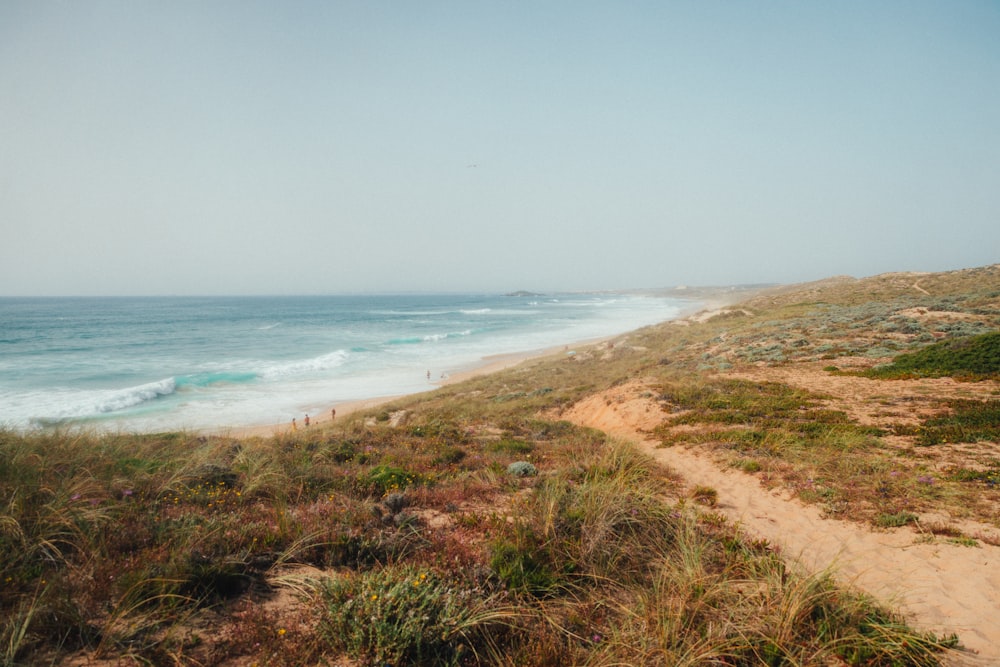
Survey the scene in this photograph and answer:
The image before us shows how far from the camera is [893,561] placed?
17.6ft

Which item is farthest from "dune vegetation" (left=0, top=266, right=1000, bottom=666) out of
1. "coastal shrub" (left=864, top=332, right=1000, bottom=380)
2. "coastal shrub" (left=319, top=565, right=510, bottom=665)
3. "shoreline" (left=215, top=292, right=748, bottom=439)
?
"shoreline" (left=215, top=292, right=748, bottom=439)

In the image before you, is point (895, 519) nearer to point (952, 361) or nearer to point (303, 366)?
point (952, 361)

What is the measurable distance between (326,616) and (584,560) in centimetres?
254

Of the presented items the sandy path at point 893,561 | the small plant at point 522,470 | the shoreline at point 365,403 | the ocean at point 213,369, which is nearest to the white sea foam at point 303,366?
the ocean at point 213,369

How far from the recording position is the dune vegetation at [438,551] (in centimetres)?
328

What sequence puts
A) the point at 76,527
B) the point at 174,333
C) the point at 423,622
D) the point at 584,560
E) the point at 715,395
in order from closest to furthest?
the point at 423,622
the point at 76,527
the point at 584,560
the point at 715,395
the point at 174,333

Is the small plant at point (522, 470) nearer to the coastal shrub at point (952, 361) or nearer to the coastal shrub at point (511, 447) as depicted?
the coastal shrub at point (511, 447)

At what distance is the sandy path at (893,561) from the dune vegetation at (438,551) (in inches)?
14.3

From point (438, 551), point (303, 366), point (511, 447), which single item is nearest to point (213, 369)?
point (303, 366)

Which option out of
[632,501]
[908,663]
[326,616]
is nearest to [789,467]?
[632,501]

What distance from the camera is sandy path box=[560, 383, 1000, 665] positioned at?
4.23 meters

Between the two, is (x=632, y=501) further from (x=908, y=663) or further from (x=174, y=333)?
(x=174, y=333)

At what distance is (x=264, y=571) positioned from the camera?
4.20 meters

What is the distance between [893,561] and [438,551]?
224 inches
